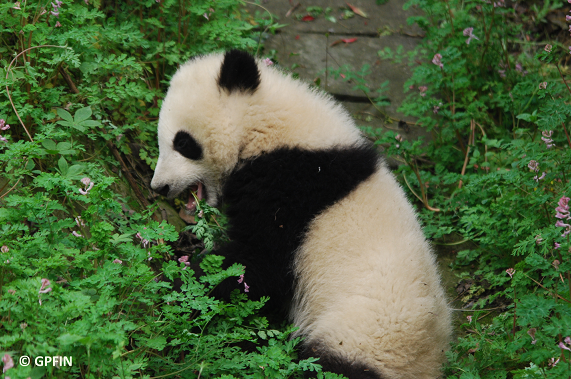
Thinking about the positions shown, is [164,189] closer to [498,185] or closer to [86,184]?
[86,184]

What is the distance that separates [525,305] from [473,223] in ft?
4.53

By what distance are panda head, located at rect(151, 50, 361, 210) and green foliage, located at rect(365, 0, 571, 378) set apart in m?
1.15

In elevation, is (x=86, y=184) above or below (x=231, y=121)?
below

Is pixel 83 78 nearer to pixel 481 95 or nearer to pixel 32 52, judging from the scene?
pixel 32 52

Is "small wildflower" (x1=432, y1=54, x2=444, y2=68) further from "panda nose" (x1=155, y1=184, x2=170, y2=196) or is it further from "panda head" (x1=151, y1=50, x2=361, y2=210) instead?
"panda nose" (x1=155, y1=184, x2=170, y2=196)

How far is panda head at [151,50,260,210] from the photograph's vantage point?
3.08 m

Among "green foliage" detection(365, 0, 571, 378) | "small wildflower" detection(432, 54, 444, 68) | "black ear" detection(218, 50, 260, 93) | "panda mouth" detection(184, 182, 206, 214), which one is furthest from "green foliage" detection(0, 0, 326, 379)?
"small wildflower" detection(432, 54, 444, 68)

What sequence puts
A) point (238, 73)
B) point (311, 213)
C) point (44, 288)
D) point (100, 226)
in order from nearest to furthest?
point (44, 288)
point (100, 226)
point (311, 213)
point (238, 73)

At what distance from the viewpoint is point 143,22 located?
4250mm

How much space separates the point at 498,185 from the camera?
3.59 metres

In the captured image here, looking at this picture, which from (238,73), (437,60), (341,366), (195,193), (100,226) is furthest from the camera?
(437,60)

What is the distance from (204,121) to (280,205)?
0.75 m

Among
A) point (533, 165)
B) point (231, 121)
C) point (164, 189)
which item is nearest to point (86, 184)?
point (164, 189)

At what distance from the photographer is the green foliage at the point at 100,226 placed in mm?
1898
